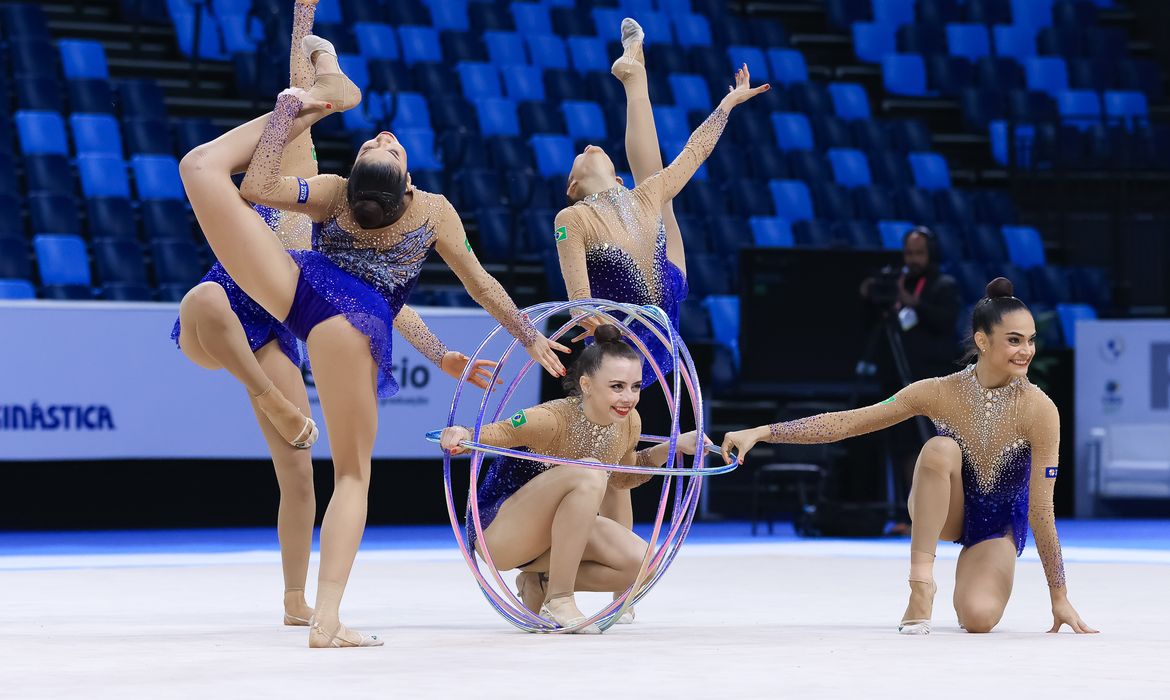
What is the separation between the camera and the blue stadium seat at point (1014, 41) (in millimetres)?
14195

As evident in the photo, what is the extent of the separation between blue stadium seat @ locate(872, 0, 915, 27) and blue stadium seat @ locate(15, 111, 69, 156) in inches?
285

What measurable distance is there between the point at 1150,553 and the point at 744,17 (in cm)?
729

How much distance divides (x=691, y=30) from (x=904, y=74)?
1886mm

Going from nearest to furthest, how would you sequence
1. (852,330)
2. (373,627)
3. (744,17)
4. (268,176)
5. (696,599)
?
(268,176) → (373,627) → (696,599) → (852,330) → (744,17)

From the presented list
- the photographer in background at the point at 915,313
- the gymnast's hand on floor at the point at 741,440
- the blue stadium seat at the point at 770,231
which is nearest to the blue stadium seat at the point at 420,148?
the blue stadium seat at the point at 770,231

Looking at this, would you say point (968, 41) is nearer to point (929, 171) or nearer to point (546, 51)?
point (929, 171)

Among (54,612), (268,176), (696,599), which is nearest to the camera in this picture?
(268,176)

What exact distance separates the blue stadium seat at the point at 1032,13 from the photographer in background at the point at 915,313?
6.01m

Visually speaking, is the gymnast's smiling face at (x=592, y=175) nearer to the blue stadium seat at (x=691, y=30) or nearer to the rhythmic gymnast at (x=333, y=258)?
the rhythmic gymnast at (x=333, y=258)

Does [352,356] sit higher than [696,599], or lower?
higher

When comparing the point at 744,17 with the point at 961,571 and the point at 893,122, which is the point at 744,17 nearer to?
the point at 893,122

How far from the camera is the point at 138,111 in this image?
33.9 feet

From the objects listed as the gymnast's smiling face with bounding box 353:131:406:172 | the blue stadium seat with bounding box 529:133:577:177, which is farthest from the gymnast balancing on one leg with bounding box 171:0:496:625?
the blue stadium seat with bounding box 529:133:577:177

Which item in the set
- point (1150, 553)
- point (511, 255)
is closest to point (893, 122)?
point (511, 255)
